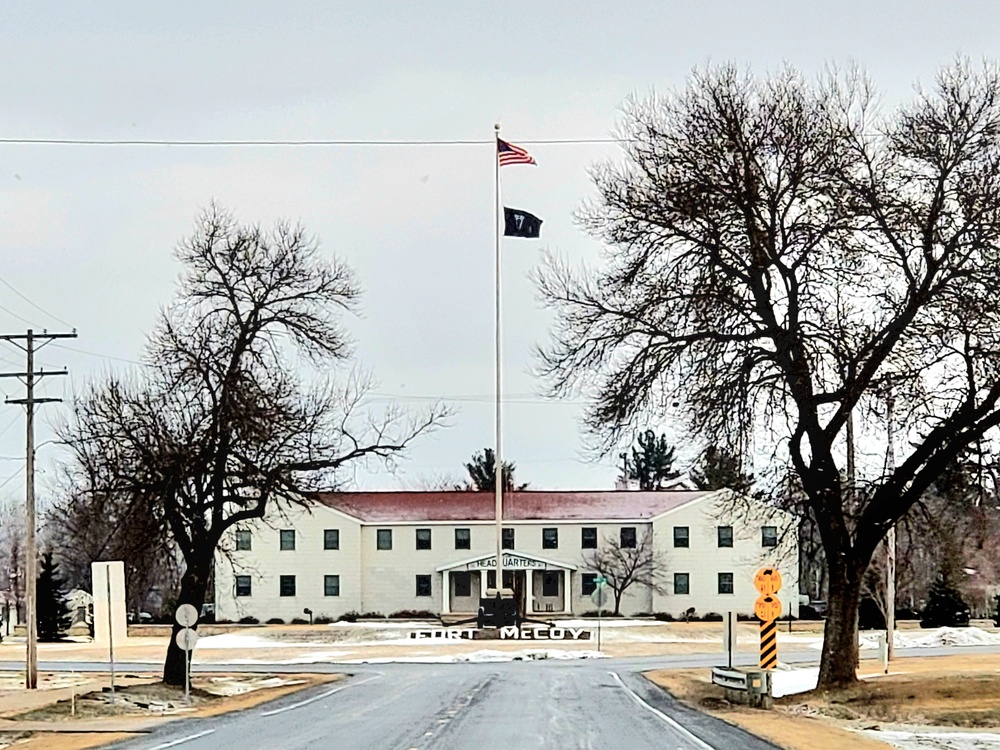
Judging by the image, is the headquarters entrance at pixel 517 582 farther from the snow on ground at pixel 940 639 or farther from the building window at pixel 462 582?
the snow on ground at pixel 940 639

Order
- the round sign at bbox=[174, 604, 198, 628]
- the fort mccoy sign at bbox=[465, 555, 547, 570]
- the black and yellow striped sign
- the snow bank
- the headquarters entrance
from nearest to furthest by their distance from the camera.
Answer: the black and yellow striped sign
the round sign at bbox=[174, 604, 198, 628]
the snow bank
the fort mccoy sign at bbox=[465, 555, 547, 570]
the headquarters entrance

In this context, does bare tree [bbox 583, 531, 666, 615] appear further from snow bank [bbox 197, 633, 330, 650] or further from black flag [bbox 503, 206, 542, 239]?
black flag [bbox 503, 206, 542, 239]

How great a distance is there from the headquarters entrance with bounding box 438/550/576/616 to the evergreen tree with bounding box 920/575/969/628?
21223 millimetres

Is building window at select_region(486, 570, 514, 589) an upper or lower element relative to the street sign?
lower

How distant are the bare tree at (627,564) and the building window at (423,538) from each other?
10.0m

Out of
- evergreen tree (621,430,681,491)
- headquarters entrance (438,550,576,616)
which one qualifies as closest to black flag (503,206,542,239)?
headquarters entrance (438,550,576,616)

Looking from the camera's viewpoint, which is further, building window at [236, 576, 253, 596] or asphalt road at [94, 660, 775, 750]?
building window at [236, 576, 253, 596]

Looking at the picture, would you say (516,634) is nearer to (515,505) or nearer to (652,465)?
(515,505)

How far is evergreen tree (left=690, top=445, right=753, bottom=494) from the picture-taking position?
2847cm

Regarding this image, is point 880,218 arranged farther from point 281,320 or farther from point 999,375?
point 281,320

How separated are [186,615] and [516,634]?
38.7 m

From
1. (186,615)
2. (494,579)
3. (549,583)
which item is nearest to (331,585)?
(494,579)

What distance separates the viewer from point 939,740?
829 inches

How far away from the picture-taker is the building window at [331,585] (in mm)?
86938
